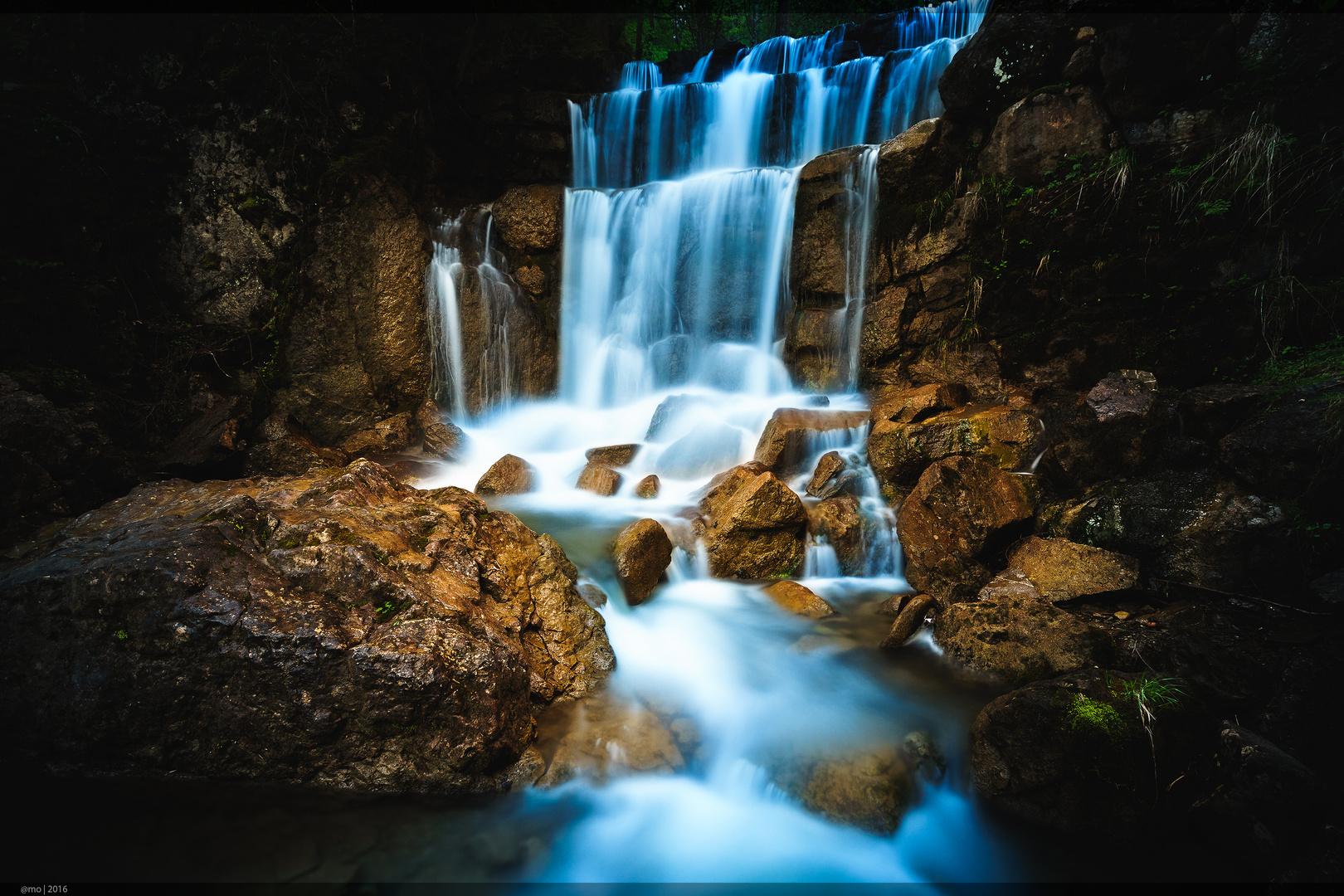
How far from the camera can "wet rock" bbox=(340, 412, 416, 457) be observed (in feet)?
27.9

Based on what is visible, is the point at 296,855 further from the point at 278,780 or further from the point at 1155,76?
the point at 1155,76

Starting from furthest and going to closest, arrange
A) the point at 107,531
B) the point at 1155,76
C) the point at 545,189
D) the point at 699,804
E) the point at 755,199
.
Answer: the point at 545,189
the point at 755,199
the point at 1155,76
the point at 107,531
the point at 699,804

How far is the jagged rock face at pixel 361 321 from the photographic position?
28.5 feet

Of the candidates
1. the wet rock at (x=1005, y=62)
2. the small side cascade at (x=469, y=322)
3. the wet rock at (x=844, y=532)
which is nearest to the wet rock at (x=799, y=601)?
the wet rock at (x=844, y=532)

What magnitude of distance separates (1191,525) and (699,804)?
449 centimetres

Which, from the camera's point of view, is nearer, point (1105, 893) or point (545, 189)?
point (1105, 893)

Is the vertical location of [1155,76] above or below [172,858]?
above

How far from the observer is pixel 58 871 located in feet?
8.08

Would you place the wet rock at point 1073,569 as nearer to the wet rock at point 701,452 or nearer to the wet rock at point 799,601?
the wet rock at point 799,601

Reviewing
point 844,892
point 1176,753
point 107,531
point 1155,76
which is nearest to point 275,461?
point 107,531

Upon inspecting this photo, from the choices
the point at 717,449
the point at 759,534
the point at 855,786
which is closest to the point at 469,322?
the point at 717,449

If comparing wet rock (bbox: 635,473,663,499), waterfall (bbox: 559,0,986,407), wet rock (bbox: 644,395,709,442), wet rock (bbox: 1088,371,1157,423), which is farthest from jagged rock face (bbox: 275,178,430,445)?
wet rock (bbox: 1088,371,1157,423)

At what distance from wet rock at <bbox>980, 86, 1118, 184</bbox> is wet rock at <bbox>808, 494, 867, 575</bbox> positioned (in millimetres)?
4916

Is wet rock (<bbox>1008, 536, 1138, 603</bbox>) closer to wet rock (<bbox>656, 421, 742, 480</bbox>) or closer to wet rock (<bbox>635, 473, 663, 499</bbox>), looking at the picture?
wet rock (<bbox>656, 421, 742, 480</bbox>)
